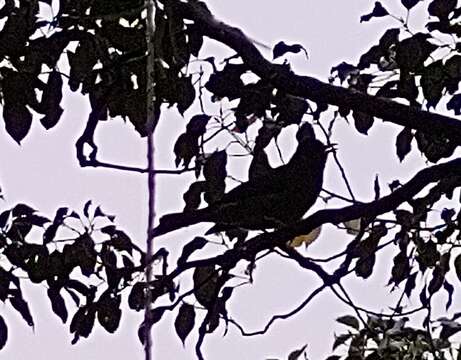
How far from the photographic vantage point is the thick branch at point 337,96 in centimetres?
136

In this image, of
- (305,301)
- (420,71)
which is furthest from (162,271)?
(420,71)

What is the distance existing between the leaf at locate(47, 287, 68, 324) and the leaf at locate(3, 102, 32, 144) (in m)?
0.37

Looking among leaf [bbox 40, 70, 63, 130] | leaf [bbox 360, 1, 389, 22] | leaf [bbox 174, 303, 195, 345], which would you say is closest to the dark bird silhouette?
leaf [bbox 174, 303, 195, 345]

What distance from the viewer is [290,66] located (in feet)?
4.65

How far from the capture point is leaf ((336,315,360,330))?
1.63m

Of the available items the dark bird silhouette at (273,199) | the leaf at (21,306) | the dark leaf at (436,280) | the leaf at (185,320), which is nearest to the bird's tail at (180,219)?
the dark bird silhouette at (273,199)

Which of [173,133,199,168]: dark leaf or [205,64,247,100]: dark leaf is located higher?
[205,64,247,100]: dark leaf

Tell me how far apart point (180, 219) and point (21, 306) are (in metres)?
0.28

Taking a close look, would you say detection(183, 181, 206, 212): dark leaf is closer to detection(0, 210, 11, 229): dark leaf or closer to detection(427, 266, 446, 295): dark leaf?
detection(0, 210, 11, 229): dark leaf

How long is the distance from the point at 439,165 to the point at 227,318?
42cm

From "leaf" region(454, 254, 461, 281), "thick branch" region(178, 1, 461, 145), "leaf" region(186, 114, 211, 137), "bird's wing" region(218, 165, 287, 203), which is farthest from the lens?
"bird's wing" region(218, 165, 287, 203)

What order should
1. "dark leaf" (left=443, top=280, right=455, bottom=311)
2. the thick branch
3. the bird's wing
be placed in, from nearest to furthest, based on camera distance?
the thick branch → "dark leaf" (left=443, top=280, right=455, bottom=311) → the bird's wing

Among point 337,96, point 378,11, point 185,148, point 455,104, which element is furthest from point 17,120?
point 455,104

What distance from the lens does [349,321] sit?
5.36 feet
